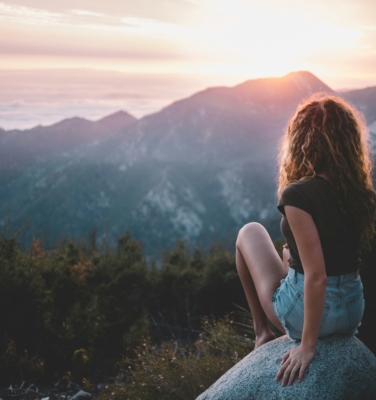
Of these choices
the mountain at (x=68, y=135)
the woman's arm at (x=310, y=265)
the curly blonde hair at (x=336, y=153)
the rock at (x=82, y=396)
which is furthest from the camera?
the mountain at (x=68, y=135)

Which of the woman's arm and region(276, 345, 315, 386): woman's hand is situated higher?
the woman's arm

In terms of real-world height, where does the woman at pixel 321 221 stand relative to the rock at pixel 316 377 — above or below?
above

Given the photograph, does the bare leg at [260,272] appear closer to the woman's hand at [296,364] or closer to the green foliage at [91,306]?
the woman's hand at [296,364]

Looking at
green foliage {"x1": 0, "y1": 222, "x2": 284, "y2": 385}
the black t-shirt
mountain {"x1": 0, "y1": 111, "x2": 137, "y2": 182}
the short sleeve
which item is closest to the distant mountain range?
mountain {"x1": 0, "y1": 111, "x2": 137, "y2": 182}

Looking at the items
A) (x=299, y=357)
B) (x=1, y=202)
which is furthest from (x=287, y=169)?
(x=1, y=202)

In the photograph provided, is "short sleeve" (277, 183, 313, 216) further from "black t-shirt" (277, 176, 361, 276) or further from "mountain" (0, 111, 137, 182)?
"mountain" (0, 111, 137, 182)

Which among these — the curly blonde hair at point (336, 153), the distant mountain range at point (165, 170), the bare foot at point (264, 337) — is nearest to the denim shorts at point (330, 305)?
the curly blonde hair at point (336, 153)

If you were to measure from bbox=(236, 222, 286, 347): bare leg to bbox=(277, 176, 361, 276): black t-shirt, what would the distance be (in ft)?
0.96

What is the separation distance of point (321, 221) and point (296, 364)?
2.14ft

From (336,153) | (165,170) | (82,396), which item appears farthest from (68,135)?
(336,153)

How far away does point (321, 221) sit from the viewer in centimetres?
209

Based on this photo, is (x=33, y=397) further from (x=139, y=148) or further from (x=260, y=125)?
(x=139, y=148)

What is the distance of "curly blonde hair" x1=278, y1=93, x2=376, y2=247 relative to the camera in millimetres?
2182

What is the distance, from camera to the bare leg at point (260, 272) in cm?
249
